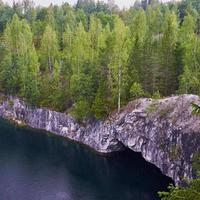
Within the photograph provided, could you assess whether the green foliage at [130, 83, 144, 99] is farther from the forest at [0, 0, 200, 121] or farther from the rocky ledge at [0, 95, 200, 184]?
the rocky ledge at [0, 95, 200, 184]

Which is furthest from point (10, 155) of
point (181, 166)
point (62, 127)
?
point (181, 166)

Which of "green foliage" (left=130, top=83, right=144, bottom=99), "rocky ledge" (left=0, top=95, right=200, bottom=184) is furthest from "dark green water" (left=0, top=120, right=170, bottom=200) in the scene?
"green foliage" (left=130, top=83, right=144, bottom=99)

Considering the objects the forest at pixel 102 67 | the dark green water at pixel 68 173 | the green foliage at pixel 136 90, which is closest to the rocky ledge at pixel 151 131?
the green foliage at pixel 136 90

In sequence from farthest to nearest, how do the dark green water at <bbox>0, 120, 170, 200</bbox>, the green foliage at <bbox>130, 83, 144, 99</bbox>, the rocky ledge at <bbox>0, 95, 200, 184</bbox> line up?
the green foliage at <bbox>130, 83, 144, 99</bbox> → the dark green water at <bbox>0, 120, 170, 200</bbox> → the rocky ledge at <bbox>0, 95, 200, 184</bbox>

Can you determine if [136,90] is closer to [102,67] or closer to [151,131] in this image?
[151,131]

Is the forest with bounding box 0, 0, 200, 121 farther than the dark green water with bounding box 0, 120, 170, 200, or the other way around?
the forest with bounding box 0, 0, 200, 121

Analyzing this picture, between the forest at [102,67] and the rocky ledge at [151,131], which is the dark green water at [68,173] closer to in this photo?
the rocky ledge at [151,131]
